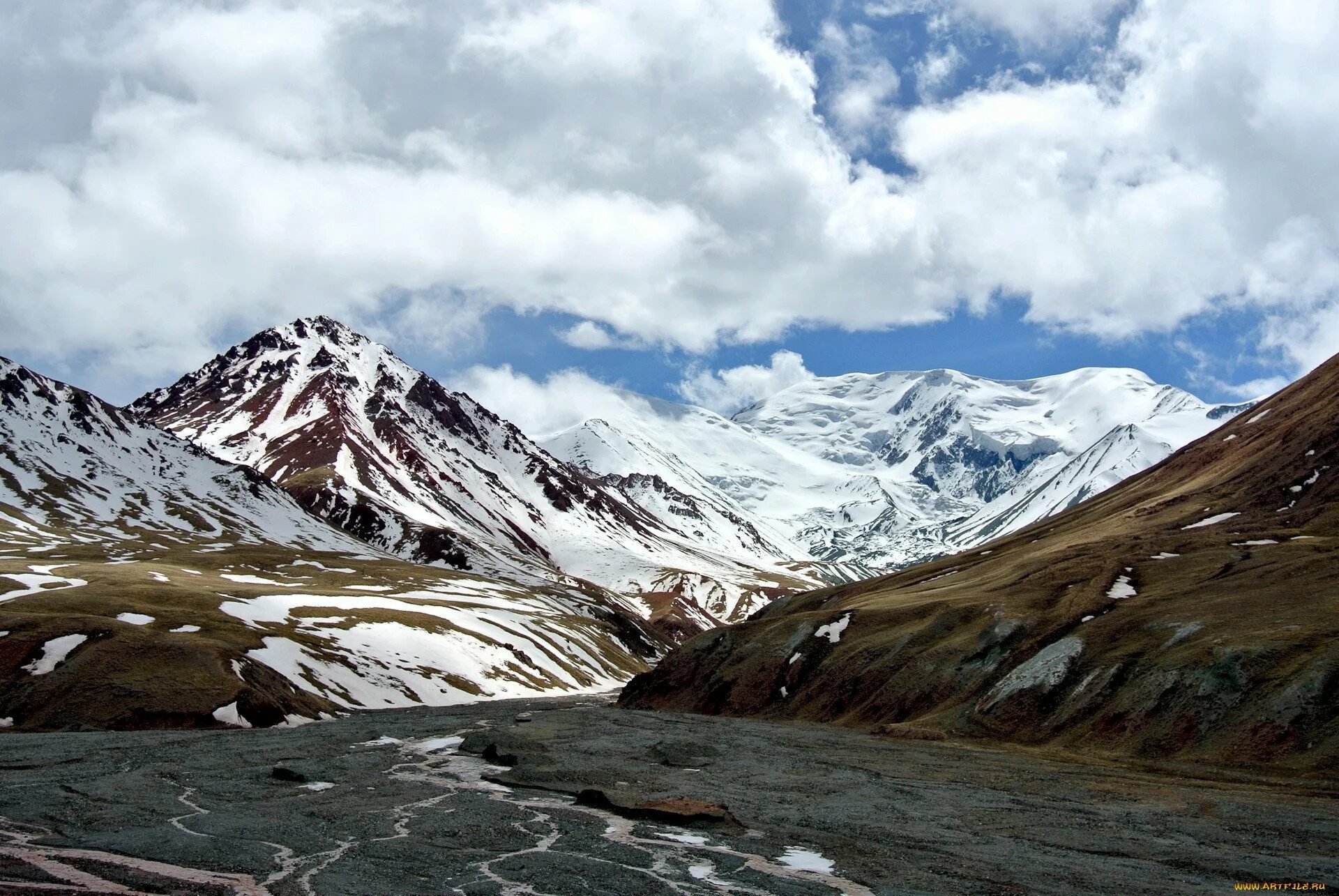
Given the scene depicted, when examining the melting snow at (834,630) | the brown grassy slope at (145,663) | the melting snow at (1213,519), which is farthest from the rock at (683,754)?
the melting snow at (1213,519)

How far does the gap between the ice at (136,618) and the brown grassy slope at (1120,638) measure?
62.6 metres

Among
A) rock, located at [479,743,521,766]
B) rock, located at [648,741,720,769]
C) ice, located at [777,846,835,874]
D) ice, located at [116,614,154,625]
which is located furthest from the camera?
ice, located at [116,614,154,625]

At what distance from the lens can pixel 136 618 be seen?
135 metres

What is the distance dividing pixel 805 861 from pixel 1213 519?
4494 inches

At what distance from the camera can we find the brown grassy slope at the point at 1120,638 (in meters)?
70.9

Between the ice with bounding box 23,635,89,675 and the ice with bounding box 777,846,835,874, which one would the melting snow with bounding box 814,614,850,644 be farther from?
the ice with bounding box 23,635,89,675

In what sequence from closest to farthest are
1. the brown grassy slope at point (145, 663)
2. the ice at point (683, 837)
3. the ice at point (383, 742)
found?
the ice at point (683, 837) < the ice at point (383, 742) < the brown grassy slope at point (145, 663)

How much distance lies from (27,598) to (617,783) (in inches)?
4651

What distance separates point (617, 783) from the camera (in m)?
60.8

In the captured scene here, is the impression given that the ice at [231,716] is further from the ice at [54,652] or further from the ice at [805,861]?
the ice at [805,861]

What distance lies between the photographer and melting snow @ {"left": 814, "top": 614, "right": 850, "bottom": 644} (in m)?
121

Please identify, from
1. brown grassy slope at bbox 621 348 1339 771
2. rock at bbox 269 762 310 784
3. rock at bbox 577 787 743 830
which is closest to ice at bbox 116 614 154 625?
brown grassy slope at bbox 621 348 1339 771

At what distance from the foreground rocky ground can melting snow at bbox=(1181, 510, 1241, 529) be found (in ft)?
240

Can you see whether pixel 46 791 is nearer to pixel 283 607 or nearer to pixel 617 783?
pixel 617 783
